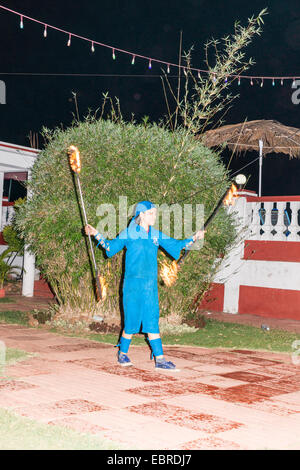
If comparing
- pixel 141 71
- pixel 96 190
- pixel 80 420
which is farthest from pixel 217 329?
pixel 141 71

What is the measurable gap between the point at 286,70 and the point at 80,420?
61.9 ft

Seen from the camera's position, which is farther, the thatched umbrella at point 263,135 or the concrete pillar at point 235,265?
the thatched umbrella at point 263,135

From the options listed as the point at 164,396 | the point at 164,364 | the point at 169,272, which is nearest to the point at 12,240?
the point at 169,272

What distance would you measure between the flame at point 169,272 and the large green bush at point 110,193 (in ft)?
0.54

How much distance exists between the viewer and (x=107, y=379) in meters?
5.32

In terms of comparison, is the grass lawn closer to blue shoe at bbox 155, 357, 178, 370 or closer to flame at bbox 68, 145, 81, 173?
blue shoe at bbox 155, 357, 178, 370

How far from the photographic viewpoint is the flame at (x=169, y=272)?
767 cm

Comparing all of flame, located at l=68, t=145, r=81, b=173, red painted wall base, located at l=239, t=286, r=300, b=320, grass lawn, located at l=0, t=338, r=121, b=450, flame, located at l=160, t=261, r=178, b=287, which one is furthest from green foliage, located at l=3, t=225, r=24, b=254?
grass lawn, located at l=0, t=338, r=121, b=450

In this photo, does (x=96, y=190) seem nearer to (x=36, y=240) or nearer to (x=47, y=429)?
(x=36, y=240)

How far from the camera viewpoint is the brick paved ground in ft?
12.3

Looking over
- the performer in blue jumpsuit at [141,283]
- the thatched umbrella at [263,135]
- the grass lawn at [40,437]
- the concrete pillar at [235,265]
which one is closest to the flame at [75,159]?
the performer in blue jumpsuit at [141,283]

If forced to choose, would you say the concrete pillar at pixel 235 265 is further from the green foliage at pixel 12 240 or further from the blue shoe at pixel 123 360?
the green foliage at pixel 12 240

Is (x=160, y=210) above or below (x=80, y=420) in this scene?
above

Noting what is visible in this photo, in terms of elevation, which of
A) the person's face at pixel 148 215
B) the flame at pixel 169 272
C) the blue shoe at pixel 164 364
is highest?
the person's face at pixel 148 215
